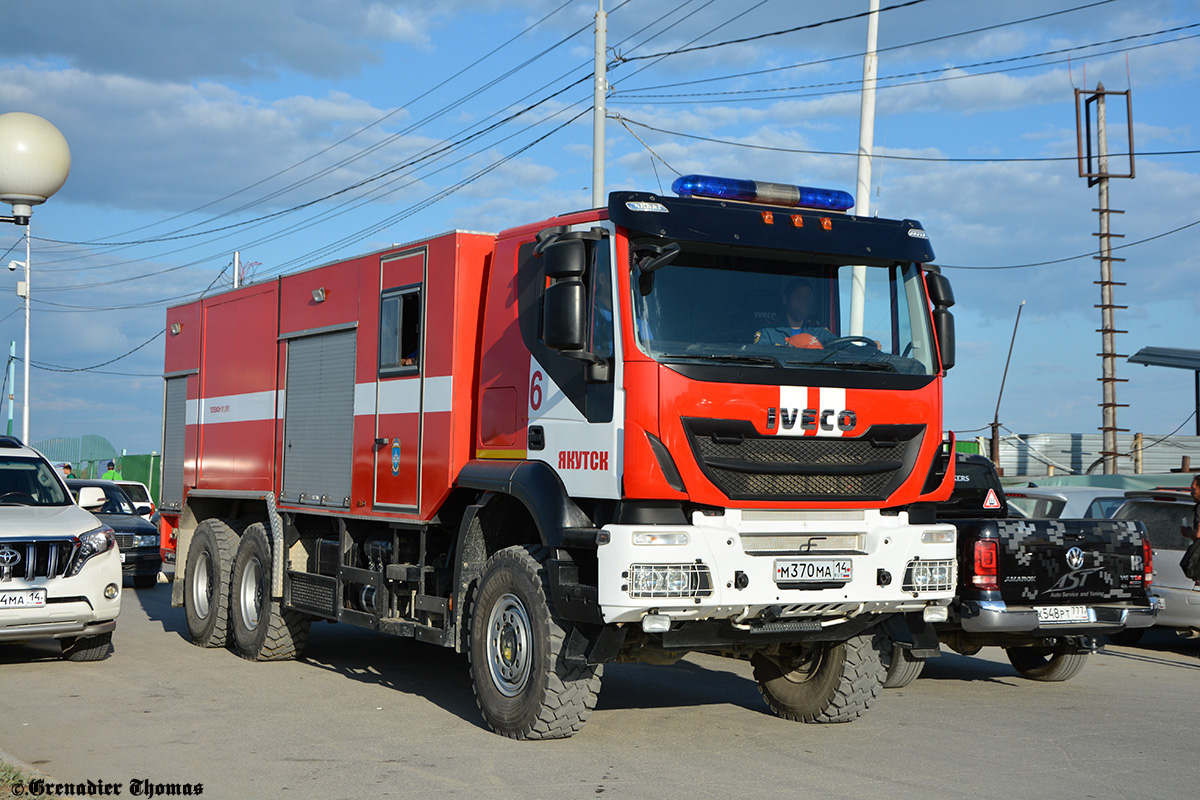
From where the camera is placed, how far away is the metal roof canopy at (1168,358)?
32.4 metres

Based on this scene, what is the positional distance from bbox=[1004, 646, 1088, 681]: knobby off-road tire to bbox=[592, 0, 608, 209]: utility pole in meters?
10.3

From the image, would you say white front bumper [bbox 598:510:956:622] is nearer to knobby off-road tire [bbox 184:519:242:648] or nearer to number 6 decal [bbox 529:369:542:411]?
number 6 decal [bbox 529:369:542:411]

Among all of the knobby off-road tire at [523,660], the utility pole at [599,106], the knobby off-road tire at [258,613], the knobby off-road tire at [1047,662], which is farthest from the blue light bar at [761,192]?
the utility pole at [599,106]

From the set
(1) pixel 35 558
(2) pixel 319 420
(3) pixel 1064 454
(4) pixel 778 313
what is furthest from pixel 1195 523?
(3) pixel 1064 454

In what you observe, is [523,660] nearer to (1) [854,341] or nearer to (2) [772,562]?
(2) [772,562]

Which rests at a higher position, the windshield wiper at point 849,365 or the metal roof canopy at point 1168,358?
the metal roof canopy at point 1168,358

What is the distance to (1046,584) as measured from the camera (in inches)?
374

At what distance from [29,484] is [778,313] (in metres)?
7.55

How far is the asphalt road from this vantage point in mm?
6727

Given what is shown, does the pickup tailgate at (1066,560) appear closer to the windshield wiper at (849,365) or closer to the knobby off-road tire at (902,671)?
the knobby off-road tire at (902,671)

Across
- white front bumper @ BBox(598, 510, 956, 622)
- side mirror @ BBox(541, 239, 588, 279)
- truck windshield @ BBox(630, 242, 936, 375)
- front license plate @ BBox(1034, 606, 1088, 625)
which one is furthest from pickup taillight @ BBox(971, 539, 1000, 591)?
side mirror @ BBox(541, 239, 588, 279)

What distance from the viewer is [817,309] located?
7844 millimetres

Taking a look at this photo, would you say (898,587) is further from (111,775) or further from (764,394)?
(111,775)

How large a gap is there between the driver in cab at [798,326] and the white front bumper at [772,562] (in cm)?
102
